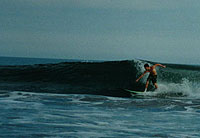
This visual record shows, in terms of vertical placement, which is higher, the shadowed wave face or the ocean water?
the shadowed wave face

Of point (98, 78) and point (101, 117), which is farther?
point (98, 78)

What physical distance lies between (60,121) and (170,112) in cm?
381

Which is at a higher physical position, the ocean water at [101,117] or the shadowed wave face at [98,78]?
the shadowed wave face at [98,78]

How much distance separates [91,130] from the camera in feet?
23.4

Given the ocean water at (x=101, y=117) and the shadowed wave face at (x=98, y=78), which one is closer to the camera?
the ocean water at (x=101, y=117)

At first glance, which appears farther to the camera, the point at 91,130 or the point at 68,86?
the point at 68,86

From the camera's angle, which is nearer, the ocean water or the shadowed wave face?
the ocean water

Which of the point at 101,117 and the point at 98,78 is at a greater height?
the point at 98,78

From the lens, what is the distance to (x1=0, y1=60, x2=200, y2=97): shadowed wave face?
58.2ft

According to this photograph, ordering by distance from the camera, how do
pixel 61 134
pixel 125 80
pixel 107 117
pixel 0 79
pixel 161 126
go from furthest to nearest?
pixel 0 79 < pixel 125 80 < pixel 107 117 < pixel 161 126 < pixel 61 134

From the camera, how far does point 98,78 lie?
20266 mm

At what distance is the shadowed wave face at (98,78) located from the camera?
1774cm

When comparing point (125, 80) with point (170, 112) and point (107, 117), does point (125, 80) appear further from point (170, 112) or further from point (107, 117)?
point (107, 117)

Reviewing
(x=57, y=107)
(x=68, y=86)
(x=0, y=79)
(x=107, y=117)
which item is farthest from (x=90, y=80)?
(x=107, y=117)
